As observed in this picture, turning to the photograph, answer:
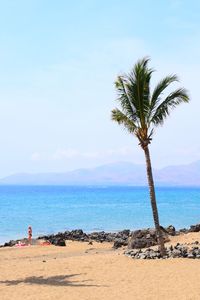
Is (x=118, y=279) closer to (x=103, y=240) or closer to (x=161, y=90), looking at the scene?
(x=161, y=90)

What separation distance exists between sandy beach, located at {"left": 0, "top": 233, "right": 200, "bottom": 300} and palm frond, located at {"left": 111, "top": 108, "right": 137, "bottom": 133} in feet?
23.2

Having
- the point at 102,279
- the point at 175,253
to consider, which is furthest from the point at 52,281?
the point at 175,253

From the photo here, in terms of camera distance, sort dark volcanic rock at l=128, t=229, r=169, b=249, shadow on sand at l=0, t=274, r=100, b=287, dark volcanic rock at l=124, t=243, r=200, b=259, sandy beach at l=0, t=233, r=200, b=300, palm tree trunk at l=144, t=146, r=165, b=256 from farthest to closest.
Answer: dark volcanic rock at l=128, t=229, r=169, b=249, palm tree trunk at l=144, t=146, r=165, b=256, dark volcanic rock at l=124, t=243, r=200, b=259, shadow on sand at l=0, t=274, r=100, b=287, sandy beach at l=0, t=233, r=200, b=300

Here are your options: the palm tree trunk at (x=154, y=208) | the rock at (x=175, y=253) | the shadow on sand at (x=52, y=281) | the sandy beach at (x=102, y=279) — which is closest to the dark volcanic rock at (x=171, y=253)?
the rock at (x=175, y=253)

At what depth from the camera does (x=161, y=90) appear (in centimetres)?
2761

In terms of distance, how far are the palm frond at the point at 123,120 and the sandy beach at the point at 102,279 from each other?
7076 millimetres

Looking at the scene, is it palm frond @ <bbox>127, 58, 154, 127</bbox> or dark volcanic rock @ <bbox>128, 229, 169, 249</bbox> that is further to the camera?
dark volcanic rock @ <bbox>128, 229, 169, 249</bbox>

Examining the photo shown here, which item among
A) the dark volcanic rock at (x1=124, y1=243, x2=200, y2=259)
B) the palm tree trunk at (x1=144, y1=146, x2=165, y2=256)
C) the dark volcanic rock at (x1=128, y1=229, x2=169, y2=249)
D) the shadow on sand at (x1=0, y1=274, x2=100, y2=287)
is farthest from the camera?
the dark volcanic rock at (x1=128, y1=229, x2=169, y2=249)

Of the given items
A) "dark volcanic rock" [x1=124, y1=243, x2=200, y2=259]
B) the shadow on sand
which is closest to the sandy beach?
the shadow on sand

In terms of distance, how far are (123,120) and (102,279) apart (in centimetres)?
904

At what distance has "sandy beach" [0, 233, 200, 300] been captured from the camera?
19.3 metres

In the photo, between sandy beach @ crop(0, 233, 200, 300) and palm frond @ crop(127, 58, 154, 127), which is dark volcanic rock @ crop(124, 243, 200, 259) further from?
palm frond @ crop(127, 58, 154, 127)

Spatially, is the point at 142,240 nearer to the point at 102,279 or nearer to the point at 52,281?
the point at 102,279

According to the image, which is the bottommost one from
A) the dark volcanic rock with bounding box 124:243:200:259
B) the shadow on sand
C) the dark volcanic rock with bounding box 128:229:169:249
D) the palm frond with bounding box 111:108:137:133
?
the shadow on sand
